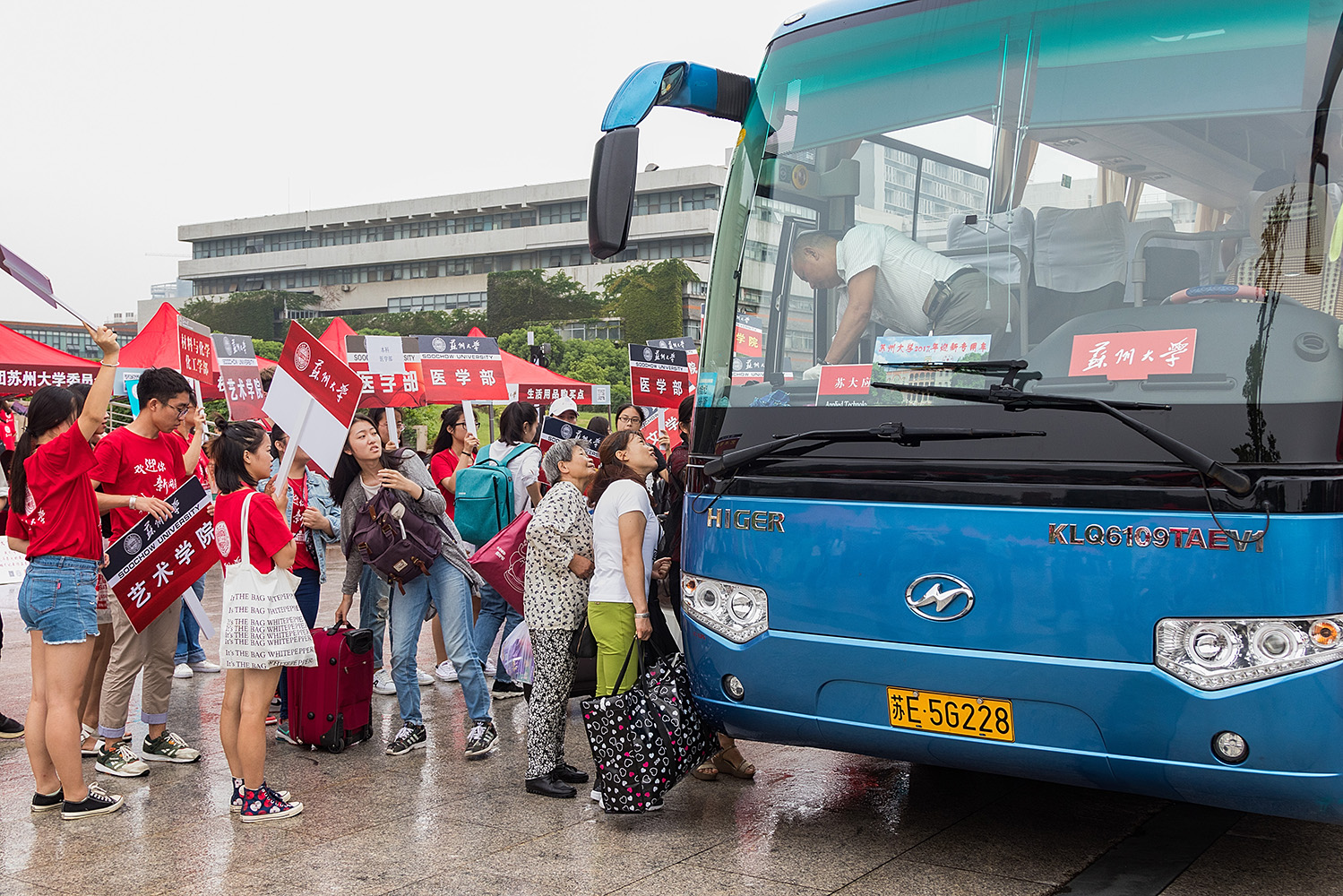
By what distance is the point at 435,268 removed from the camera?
3748 inches

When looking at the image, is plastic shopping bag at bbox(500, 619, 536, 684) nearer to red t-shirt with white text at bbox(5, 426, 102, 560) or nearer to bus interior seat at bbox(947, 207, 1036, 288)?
red t-shirt with white text at bbox(5, 426, 102, 560)

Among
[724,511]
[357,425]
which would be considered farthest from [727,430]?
[357,425]

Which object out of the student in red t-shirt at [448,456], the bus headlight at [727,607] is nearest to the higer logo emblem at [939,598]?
the bus headlight at [727,607]

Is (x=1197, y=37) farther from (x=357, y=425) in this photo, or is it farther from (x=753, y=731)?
(x=357, y=425)

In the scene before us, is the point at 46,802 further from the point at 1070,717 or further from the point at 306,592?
the point at 1070,717

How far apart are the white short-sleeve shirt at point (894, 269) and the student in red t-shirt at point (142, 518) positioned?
3425 millimetres

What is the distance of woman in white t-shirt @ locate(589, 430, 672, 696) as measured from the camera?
5559mm

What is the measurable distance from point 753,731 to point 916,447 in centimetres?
137

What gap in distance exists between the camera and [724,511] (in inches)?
189

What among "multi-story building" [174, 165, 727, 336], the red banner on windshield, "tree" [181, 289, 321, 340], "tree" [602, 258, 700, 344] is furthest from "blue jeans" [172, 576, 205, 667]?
"tree" [181, 289, 321, 340]

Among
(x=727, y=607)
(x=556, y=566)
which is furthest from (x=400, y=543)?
(x=727, y=607)

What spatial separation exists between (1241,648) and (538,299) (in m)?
77.7

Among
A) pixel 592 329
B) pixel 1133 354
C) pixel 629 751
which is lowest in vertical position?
pixel 629 751

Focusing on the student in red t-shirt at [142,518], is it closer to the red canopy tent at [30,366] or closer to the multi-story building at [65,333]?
the red canopy tent at [30,366]
